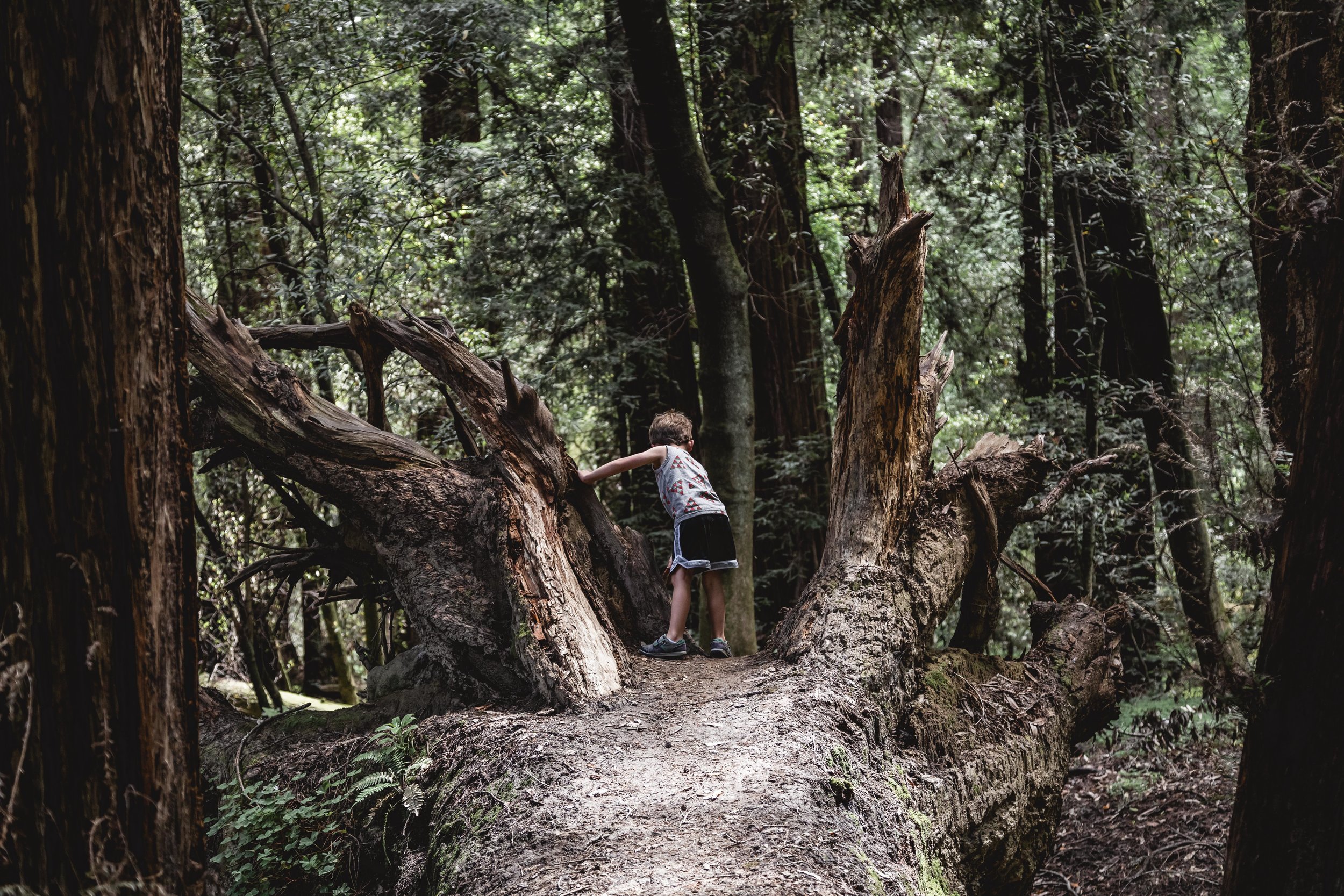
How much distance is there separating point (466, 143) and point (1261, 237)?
6.87m

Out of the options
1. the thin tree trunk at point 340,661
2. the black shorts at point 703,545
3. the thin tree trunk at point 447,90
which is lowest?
the thin tree trunk at point 340,661

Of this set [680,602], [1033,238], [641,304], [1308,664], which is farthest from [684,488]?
[1033,238]

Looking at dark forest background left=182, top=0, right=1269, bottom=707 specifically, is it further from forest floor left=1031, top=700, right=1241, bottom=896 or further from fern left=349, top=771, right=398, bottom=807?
fern left=349, top=771, right=398, bottom=807

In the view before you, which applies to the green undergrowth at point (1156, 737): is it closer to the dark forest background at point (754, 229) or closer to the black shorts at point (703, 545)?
the dark forest background at point (754, 229)

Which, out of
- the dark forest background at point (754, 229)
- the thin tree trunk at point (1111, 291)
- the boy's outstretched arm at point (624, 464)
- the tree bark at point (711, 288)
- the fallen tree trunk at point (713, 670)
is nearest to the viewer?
the fallen tree trunk at point (713, 670)

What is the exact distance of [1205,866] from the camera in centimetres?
608

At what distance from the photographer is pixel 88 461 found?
229 cm

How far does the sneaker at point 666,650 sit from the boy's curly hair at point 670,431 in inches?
53.7

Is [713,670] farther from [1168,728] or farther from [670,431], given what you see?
[1168,728]

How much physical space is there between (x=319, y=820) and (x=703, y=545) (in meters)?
2.74

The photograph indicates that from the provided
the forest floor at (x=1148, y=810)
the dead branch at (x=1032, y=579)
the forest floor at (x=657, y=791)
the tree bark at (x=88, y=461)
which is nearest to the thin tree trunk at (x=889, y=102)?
the dead branch at (x=1032, y=579)

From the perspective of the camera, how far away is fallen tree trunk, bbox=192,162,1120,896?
11.0ft

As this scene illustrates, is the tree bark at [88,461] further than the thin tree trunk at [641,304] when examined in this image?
No

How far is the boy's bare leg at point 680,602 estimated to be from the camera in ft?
19.1
